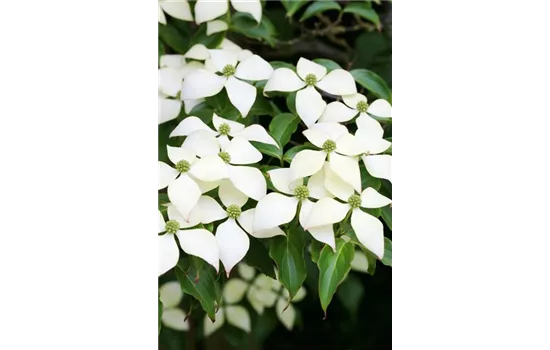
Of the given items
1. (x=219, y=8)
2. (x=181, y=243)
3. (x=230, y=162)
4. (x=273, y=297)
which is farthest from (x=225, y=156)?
(x=219, y=8)

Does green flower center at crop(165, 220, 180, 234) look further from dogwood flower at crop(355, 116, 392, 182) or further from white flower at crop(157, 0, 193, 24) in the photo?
white flower at crop(157, 0, 193, 24)

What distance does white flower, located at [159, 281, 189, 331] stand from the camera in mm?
680

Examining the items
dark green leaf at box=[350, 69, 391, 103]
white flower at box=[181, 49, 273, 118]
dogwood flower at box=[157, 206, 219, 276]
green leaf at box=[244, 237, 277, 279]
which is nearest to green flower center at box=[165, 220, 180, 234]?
dogwood flower at box=[157, 206, 219, 276]

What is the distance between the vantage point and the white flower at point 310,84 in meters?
0.80

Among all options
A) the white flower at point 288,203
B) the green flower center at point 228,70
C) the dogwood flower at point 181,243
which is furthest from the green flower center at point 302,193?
the green flower center at point 228,70

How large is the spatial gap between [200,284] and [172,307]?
0.25 ft

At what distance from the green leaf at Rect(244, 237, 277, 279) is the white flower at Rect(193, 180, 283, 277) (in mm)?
43

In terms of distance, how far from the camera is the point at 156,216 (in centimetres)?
61

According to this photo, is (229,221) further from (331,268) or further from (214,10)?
(214,10)
